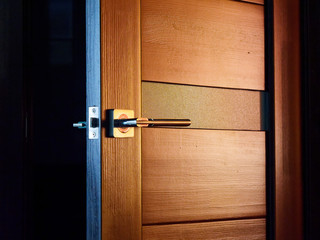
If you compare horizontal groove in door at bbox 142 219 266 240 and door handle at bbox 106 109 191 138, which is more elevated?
door handle at bbox 106 109 191 138

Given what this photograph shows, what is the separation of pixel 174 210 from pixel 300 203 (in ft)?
1.42

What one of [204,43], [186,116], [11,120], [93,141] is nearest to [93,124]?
[93,141]

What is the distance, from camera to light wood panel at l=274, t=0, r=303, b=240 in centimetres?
117

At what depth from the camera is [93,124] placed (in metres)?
0.88

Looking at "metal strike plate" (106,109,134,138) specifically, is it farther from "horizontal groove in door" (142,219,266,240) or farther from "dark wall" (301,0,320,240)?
"dark wall" (301,0,320,240)

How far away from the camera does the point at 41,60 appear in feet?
7.17

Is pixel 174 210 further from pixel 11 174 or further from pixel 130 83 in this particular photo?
pixel 11 174

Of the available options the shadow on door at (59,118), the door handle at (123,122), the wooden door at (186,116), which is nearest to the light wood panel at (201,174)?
the wooden door at (186,116)

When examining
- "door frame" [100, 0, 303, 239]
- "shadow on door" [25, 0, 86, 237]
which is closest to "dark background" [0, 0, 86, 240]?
"shadow on door" [25, 0, 86, 237]

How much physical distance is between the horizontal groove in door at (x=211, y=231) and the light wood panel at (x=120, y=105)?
0.27 feet

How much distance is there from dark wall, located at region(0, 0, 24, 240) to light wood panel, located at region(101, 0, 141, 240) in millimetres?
1074

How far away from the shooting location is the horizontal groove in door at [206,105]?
102cm

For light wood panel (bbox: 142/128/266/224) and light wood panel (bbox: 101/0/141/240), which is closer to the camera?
light wood panel (bbox: 101/0/141/240)

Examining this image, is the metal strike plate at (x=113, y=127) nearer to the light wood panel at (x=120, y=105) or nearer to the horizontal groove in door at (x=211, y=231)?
the light wood panel at (x=120, y=105)
